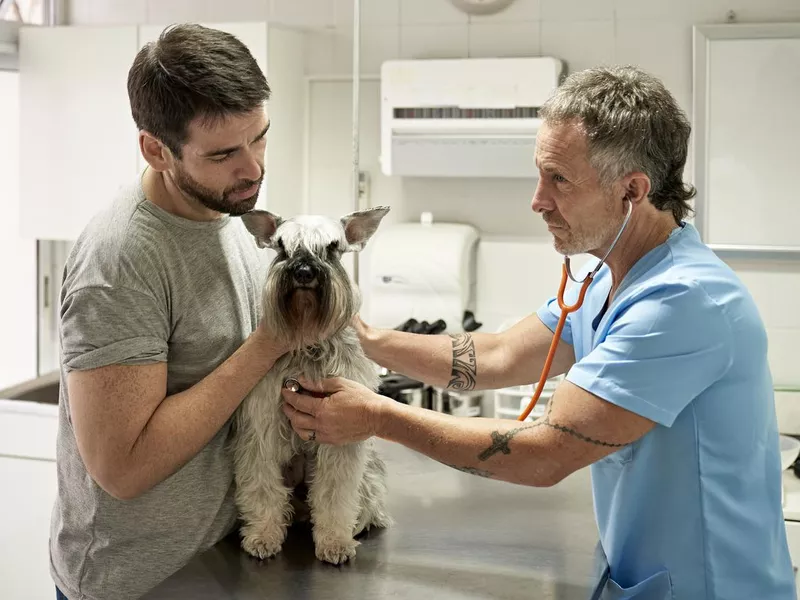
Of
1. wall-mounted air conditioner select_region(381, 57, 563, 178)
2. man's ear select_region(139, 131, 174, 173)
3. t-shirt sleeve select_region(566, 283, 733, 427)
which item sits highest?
wall-mounted air conditioner select_region(381, 57, 563, 178)

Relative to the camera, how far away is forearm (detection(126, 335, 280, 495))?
151 centimetres

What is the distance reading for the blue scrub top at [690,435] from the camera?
4.85 ft

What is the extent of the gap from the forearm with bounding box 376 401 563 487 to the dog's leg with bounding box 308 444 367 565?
0.10 m

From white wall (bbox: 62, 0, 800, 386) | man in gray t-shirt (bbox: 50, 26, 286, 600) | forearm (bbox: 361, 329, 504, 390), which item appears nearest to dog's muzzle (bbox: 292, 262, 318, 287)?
man in gray t-shirt (bbox: 50, 26, 286, 600)

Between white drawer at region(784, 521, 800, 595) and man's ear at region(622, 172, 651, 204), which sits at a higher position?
man's ear at region(622, 172, 651, 204)

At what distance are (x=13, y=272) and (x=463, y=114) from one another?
6.56 ft

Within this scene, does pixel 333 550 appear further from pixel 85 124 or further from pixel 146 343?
pixel 85 124

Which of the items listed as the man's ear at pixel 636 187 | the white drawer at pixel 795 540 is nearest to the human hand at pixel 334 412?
the man's ear at pixel 636 187

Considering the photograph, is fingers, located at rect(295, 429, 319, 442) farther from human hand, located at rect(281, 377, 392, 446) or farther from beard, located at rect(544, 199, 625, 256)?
beard, located at rect(544, 199, 625, 256)

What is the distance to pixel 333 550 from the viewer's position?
1.70 metres

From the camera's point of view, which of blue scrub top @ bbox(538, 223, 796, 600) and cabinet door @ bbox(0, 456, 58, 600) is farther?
cabinet door @ bbox(0, 456, 58, 600)

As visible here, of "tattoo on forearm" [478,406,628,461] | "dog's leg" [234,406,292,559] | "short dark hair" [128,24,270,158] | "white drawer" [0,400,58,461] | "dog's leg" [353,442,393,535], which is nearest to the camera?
"short dark hair" [128,24,270,158]

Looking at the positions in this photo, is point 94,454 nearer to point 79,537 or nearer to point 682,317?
point 79,537

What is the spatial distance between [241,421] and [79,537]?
0.32 metres
